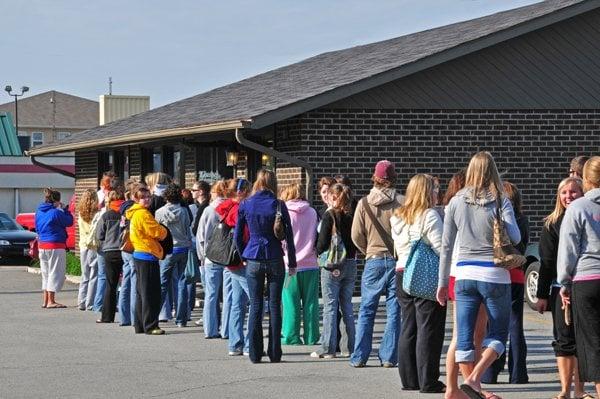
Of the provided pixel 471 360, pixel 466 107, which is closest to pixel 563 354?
pixel 471 360

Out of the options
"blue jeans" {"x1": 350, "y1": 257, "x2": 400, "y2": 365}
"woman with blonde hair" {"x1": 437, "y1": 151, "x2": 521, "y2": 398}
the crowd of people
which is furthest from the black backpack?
"woman with blonde hair" {"x1": 437, "y1": 151, "x2": 521, "y2": 398}

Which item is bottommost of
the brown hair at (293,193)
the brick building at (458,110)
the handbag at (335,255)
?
the handbag at (335,255)

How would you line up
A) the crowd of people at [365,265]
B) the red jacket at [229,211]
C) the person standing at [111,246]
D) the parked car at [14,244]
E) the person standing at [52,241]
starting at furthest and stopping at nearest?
the parked car at [14,244], the person standing at [52,241], the person standing at [111,246], the red jacket at [229,211], the crowd of people at [365,265]

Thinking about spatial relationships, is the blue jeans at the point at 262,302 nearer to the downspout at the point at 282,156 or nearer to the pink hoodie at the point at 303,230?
the pink hoodie at the point at 303,230

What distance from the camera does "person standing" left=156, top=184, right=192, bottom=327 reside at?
16.1 meters

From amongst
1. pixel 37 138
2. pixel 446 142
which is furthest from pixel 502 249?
pixel 37 138

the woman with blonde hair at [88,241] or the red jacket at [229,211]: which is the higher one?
the red jacket at [229,211]

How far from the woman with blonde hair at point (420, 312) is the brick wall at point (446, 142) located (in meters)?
8.51

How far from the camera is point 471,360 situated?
31.7ft

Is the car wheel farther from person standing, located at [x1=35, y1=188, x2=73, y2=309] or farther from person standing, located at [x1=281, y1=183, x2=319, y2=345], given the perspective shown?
person standing, located at [x1=35, y1=188, x2=73, y2=309]

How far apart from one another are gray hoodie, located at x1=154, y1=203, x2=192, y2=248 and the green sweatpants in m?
2.31

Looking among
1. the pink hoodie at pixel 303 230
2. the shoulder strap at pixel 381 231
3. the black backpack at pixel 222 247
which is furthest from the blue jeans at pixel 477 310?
the pink hoodie at pixel 303 230

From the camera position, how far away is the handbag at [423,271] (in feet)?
34.9

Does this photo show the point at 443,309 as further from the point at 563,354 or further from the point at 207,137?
the point at 207,137
